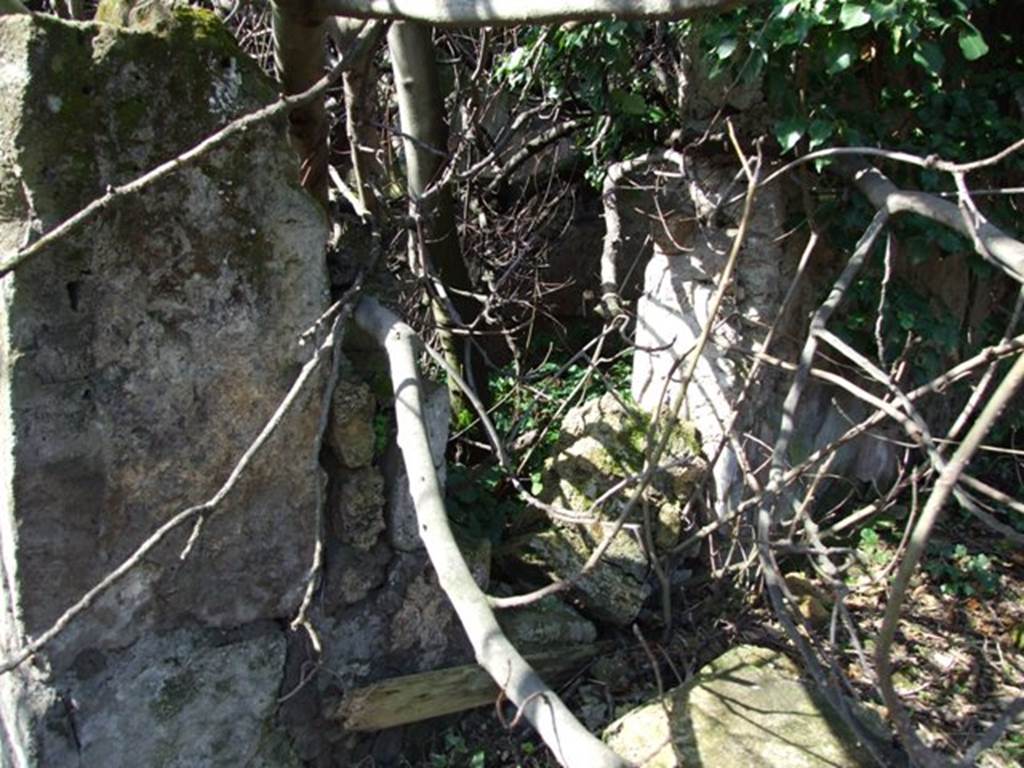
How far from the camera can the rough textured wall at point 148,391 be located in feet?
7.47

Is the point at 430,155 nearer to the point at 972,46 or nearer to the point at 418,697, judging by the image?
the point at 972,46

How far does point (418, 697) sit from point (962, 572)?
2.40m

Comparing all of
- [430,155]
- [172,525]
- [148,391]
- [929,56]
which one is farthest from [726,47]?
[172,525]

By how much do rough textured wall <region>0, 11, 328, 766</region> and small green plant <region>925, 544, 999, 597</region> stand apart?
2684 mm

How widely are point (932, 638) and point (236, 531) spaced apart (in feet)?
8.71

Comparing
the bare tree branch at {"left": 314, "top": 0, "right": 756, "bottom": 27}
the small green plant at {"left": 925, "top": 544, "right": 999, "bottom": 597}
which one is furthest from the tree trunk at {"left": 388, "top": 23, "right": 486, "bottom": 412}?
the small green plant at {"left": 925, "top": 544, "right": 999, "bottom": 597}

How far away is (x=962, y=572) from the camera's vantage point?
4.04m

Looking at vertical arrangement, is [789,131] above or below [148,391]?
above

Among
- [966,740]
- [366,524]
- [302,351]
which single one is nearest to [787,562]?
[966,740]

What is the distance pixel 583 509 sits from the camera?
3.57m

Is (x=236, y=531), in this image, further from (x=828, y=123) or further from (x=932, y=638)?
(x=932, y=638)

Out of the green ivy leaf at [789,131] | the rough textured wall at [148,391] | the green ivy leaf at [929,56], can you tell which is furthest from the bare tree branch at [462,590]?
the green ivy leaf at [929,56]

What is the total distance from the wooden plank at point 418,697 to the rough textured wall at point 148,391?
0.88 feet

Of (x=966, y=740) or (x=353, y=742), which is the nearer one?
(x=353, y=742)
